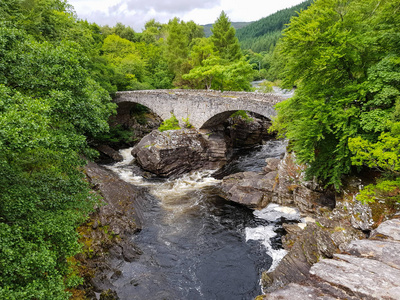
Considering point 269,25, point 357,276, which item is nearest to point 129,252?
point 357,276

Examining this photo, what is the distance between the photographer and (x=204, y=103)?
77.4 ft

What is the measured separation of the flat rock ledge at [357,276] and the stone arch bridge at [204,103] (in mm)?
13826

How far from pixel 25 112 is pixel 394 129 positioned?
10.2 meters

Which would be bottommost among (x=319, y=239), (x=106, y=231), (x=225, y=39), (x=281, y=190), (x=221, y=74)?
Result: (x=319, y=239)

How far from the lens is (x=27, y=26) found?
16.4 meters

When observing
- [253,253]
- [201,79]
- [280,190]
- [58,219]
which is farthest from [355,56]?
[201,79]

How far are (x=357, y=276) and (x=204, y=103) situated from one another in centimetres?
1991

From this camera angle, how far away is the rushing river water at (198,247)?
9.64 meters

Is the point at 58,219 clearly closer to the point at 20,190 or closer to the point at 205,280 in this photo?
the point at 20,190

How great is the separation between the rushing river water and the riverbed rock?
2564mm

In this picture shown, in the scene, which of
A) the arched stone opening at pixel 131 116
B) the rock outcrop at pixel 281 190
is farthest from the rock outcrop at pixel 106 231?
the arched stone opening at pixel 131 116

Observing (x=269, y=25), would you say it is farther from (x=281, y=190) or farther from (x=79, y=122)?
(x=79, y=122)

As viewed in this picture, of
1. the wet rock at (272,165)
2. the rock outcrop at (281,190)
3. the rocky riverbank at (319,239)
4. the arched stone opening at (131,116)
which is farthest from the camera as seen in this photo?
the arched stone opening at (131,116)

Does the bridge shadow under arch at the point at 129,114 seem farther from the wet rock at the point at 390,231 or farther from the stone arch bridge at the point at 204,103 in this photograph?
the wet rock at the point at 390,231
